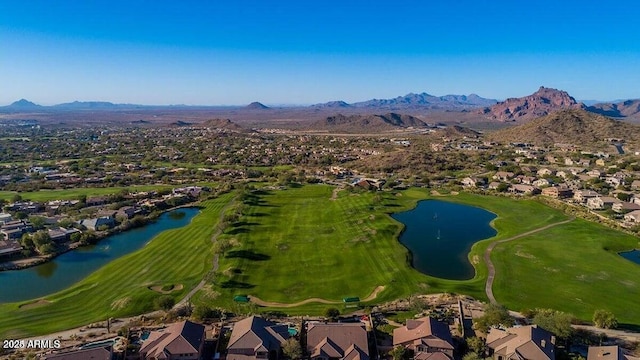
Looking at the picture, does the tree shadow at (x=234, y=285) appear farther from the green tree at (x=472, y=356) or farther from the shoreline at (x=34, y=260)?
the shoreline at (x=34, y=260)

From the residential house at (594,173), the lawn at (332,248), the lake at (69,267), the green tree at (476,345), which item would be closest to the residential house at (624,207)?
the lawn at (332,248)

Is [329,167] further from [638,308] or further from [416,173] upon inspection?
[638,308]

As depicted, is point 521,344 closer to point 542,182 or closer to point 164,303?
point 164,303

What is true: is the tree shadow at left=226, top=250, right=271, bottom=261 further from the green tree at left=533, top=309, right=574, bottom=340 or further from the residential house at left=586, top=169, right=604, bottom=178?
the residential house at left=586, top=169, right=604, bottom=178


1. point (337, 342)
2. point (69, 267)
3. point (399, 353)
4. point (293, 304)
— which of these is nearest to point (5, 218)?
point (69, 267)

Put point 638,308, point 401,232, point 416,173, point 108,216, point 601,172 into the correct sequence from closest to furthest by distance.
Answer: point 638,308 → point 401,232 → point 108,216 → point 601,172 → point 416,173

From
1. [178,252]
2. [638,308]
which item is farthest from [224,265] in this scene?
[638,308]

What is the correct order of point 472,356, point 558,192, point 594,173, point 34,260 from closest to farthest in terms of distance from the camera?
point 472,356 < point 34,260 < point 558,192 < point 594,173
